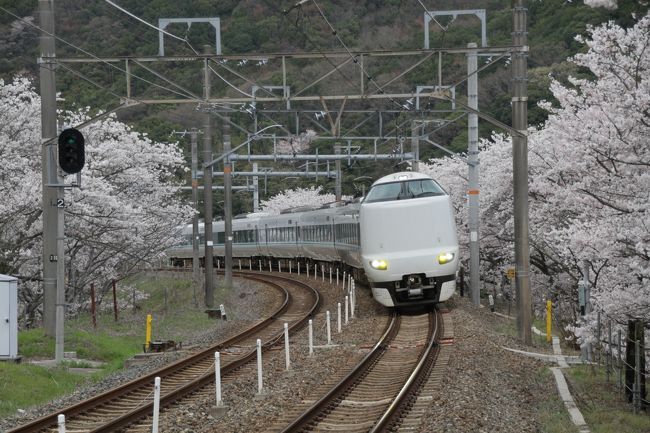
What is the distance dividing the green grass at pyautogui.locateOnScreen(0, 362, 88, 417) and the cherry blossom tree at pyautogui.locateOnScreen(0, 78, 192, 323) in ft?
21.7

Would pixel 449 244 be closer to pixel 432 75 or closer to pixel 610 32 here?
pixel 610 32

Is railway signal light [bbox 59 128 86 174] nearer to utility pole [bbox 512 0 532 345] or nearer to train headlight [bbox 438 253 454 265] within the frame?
utility pole [bbox 512 0 532 345]

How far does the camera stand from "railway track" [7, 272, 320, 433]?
12227mm

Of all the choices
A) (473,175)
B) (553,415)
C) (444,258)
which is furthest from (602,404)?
(473,175)

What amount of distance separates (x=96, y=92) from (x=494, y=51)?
40.3 meters

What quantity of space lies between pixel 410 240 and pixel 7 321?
9155 millimetres

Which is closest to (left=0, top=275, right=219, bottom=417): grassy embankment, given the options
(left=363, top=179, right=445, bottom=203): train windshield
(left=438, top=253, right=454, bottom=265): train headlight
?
(left=363, top=179, right=445, bottom=203): train windshield

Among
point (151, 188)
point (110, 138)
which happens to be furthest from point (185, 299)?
point (110, 138)

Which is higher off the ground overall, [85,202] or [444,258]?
[85,202]

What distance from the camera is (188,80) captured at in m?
58.7

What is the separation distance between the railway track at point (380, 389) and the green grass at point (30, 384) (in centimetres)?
444

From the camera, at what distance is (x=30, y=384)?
52.1 ft

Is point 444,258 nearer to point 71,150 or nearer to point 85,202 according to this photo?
point 71,150

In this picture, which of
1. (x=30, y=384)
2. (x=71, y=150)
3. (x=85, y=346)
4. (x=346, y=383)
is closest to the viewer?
(x=346, y=383)
